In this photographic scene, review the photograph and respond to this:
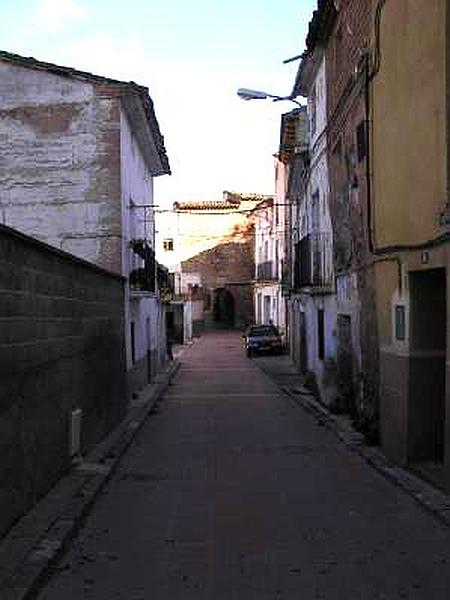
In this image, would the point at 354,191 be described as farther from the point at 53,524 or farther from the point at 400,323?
the point at 53,524

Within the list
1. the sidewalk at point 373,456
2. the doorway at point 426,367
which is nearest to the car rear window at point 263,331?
the sidewalk at point 373,456

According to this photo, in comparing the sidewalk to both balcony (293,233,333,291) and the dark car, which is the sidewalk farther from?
the dark car

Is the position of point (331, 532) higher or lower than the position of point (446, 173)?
lower

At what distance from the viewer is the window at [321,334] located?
20.6 m

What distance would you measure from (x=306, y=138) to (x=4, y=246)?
16080 mm

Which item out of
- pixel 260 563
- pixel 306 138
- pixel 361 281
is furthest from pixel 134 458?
pixel 306 138

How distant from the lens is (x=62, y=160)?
19891 mm

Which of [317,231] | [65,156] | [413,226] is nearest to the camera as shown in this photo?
[413,226]

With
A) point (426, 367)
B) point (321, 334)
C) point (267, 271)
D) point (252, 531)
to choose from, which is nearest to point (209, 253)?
point (267, 271)

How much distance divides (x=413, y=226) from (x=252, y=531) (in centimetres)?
393

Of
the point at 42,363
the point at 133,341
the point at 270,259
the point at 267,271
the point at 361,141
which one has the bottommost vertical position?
the point at 133,341

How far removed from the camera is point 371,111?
12172mm

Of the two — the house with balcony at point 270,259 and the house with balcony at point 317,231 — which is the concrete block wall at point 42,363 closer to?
the house with balcony at point 317,231

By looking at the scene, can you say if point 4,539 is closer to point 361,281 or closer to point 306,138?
point 361,281
